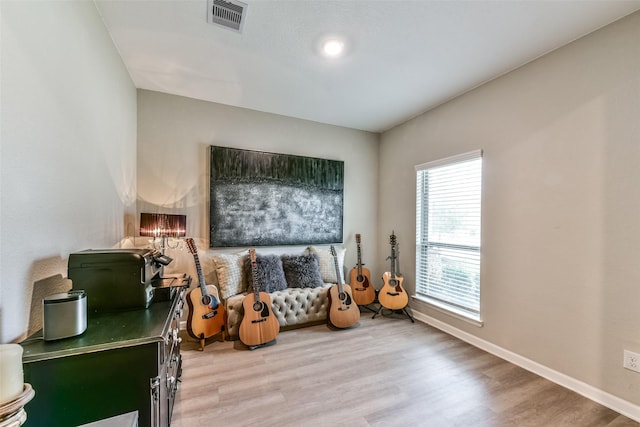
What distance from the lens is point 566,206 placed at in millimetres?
2176

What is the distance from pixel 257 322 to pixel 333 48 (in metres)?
2.67

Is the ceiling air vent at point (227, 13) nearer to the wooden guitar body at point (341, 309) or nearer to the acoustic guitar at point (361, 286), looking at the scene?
the wooden guitar body at point (341, 309)

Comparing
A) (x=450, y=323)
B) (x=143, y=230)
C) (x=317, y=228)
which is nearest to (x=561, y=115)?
(x=450, y=323)

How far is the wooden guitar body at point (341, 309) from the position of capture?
3168mm

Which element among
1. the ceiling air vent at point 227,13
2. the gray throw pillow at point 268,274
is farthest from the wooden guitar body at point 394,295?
the ceiling air vent at point 227,13

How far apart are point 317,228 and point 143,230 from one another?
2.12 metres

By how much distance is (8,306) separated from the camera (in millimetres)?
1041

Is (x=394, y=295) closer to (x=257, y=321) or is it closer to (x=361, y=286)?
(x=361, y=286)

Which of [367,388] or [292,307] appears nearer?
[367,388]

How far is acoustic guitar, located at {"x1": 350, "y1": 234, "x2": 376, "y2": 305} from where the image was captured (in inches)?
149

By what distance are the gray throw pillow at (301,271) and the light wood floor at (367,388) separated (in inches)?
27.4

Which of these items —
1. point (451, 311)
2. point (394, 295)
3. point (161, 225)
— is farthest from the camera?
point (394, 295)

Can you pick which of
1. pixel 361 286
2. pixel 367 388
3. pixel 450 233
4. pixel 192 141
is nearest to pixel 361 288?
pixel 361 286

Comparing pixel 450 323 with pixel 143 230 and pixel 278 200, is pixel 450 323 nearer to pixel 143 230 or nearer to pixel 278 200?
pixel 278 200
